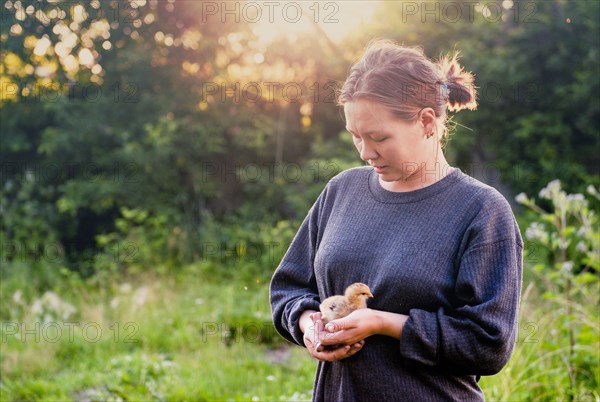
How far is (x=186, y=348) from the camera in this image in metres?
5.10

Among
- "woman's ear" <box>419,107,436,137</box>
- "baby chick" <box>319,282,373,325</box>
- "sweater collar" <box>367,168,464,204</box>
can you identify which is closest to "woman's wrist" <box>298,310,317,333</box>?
"baby chick" <box>319,282,373,325</box>

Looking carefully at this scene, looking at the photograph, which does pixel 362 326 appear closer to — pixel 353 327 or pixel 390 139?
pixel 353 327

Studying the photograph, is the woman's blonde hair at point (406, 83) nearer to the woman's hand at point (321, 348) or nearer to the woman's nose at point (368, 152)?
the woman's nose at point (368, 152)

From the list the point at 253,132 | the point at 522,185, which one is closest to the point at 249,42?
the point at 253,132

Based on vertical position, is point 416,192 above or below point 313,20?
below

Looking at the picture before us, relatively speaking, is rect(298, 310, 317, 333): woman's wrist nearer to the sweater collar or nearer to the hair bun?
the sweater collar

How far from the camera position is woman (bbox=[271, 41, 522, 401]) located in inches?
65.7

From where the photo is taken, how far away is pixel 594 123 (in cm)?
789

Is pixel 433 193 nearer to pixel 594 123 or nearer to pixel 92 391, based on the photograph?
pixel 92 391

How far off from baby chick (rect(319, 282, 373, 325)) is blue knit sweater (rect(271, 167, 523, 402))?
8 cm

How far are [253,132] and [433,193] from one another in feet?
23.2

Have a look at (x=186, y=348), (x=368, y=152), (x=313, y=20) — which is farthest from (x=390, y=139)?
(x=313, y=20)

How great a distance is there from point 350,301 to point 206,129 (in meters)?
7.30

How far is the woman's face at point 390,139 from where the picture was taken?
179 cm
